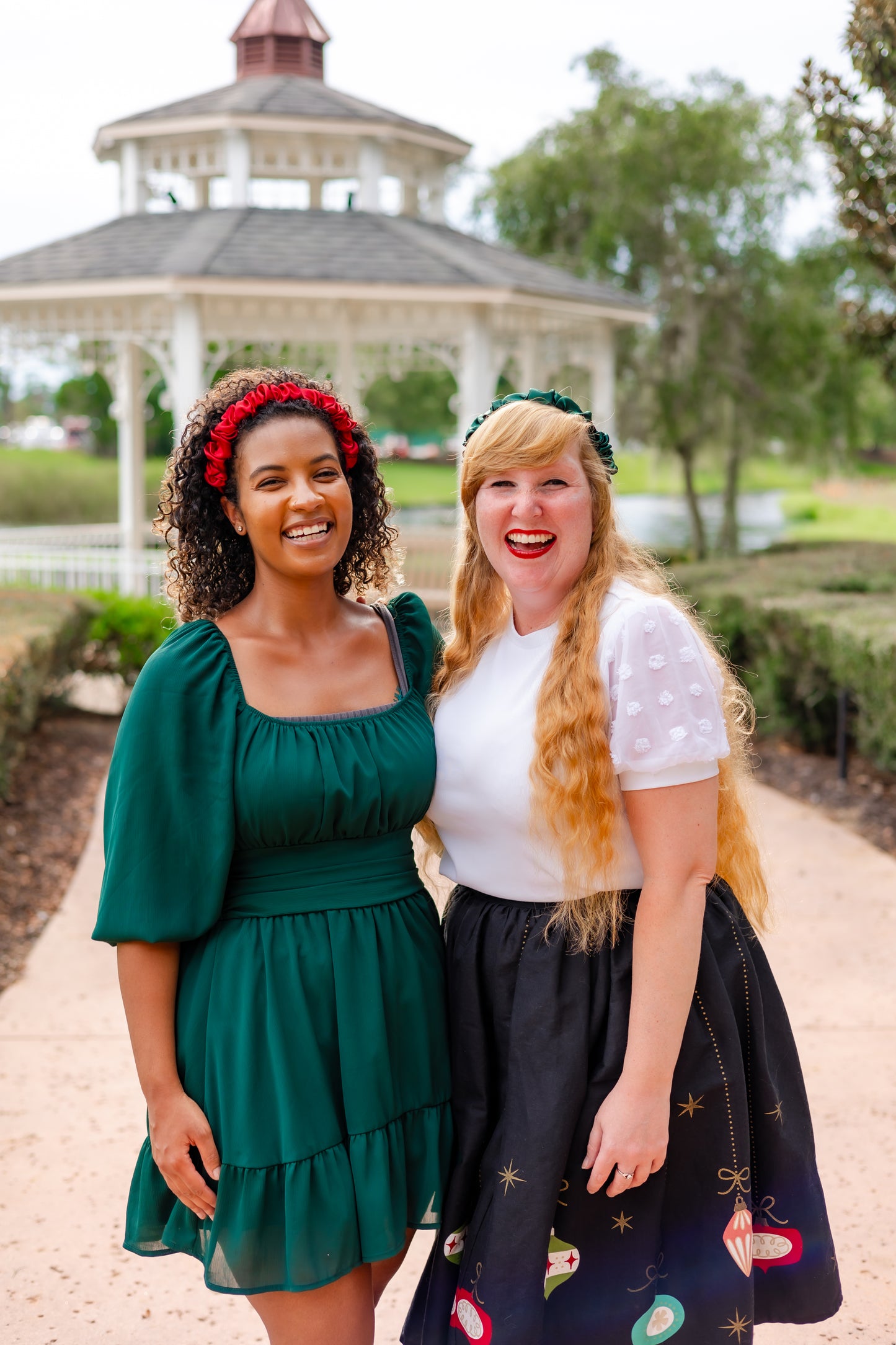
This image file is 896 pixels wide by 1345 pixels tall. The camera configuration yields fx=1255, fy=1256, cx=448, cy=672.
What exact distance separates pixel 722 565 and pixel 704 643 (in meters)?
8.99

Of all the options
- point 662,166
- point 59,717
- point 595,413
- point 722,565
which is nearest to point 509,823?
point 59,717

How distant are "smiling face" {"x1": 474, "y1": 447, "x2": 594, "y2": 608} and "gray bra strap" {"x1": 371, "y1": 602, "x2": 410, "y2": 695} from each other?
280 mm

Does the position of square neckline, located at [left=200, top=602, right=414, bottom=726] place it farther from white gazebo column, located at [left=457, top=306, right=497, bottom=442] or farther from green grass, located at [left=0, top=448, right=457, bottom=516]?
green grass, located at [left=0, top=448, right=457, bottom=516]

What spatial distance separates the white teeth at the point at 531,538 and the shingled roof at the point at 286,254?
9.84 meters

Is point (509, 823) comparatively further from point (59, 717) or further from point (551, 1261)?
point (59, 717)

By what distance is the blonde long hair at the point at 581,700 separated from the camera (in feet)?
6.63

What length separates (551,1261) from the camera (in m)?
2.07

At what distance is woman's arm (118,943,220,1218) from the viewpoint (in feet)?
6.69

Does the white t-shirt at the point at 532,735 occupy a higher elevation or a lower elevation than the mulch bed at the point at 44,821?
higher

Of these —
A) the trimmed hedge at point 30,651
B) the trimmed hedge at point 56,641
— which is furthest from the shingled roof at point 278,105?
the trimmed hedge at point 30,651

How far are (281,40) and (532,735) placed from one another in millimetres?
14410

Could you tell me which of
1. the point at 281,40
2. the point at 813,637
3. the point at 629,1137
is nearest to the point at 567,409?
the point at 629,1137

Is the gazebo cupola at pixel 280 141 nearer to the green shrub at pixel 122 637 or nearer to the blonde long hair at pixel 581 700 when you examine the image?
the green shrub at pixel 122 637

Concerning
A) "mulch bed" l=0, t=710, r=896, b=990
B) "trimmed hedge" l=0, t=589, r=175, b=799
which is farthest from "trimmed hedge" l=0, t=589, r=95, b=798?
"mulch bed" l=0, t=710, r=896, b=990
